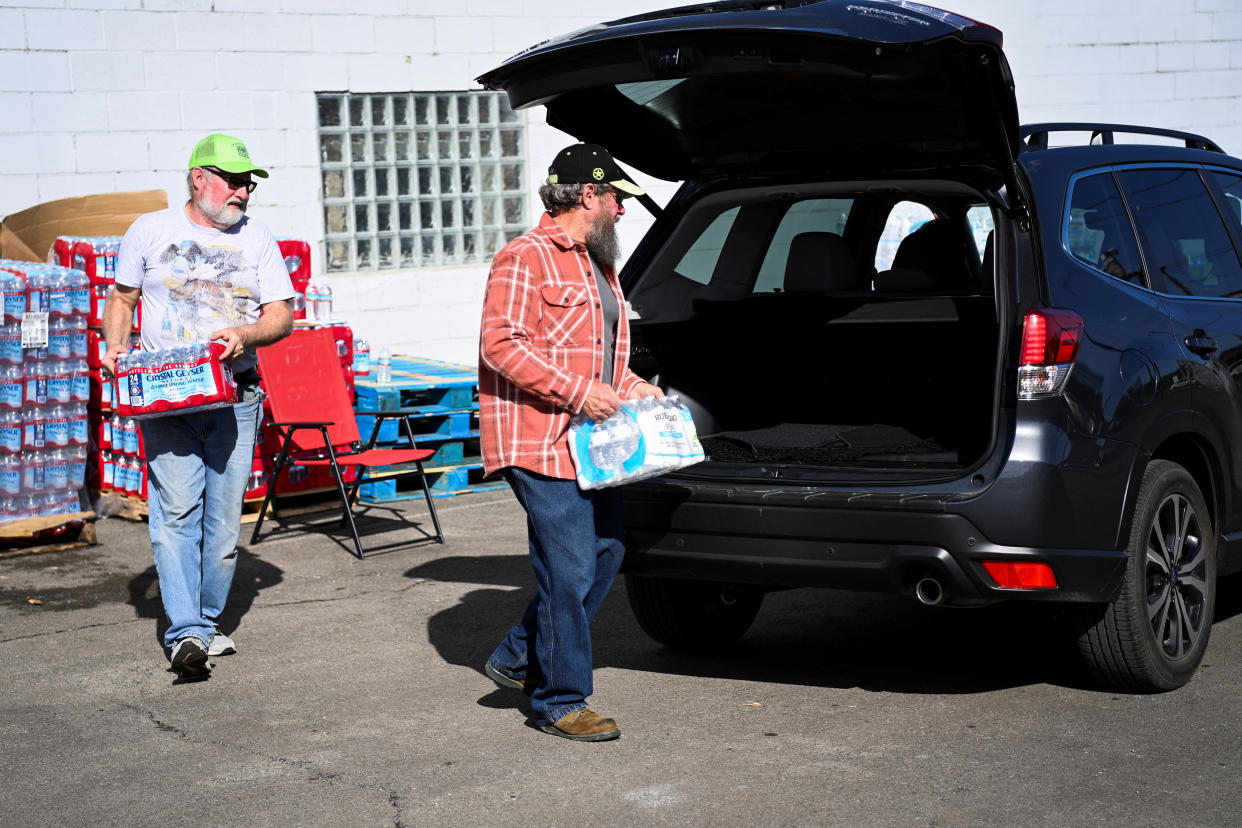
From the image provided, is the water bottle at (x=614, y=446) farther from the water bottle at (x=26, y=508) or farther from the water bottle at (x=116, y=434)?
the water bottle at (x=116, y=434)

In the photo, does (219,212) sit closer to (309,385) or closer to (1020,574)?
(309,385)

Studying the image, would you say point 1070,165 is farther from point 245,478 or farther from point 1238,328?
point 245,478

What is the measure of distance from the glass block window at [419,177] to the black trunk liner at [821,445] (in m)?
6.03

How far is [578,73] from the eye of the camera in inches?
189

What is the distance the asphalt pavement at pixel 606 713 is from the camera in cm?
408

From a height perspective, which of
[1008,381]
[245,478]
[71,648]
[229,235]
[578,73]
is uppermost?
[578,73]

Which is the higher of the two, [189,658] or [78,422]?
[78,422]

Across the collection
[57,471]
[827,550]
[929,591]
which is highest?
[827,550]

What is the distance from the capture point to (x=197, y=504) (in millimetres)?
5684

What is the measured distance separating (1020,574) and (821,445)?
1.16m

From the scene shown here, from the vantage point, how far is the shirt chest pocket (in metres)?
4.57

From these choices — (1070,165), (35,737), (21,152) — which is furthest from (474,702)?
(21,152)

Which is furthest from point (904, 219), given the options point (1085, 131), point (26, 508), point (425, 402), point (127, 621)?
point (127, 621)

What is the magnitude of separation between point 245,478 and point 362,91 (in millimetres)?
5799
